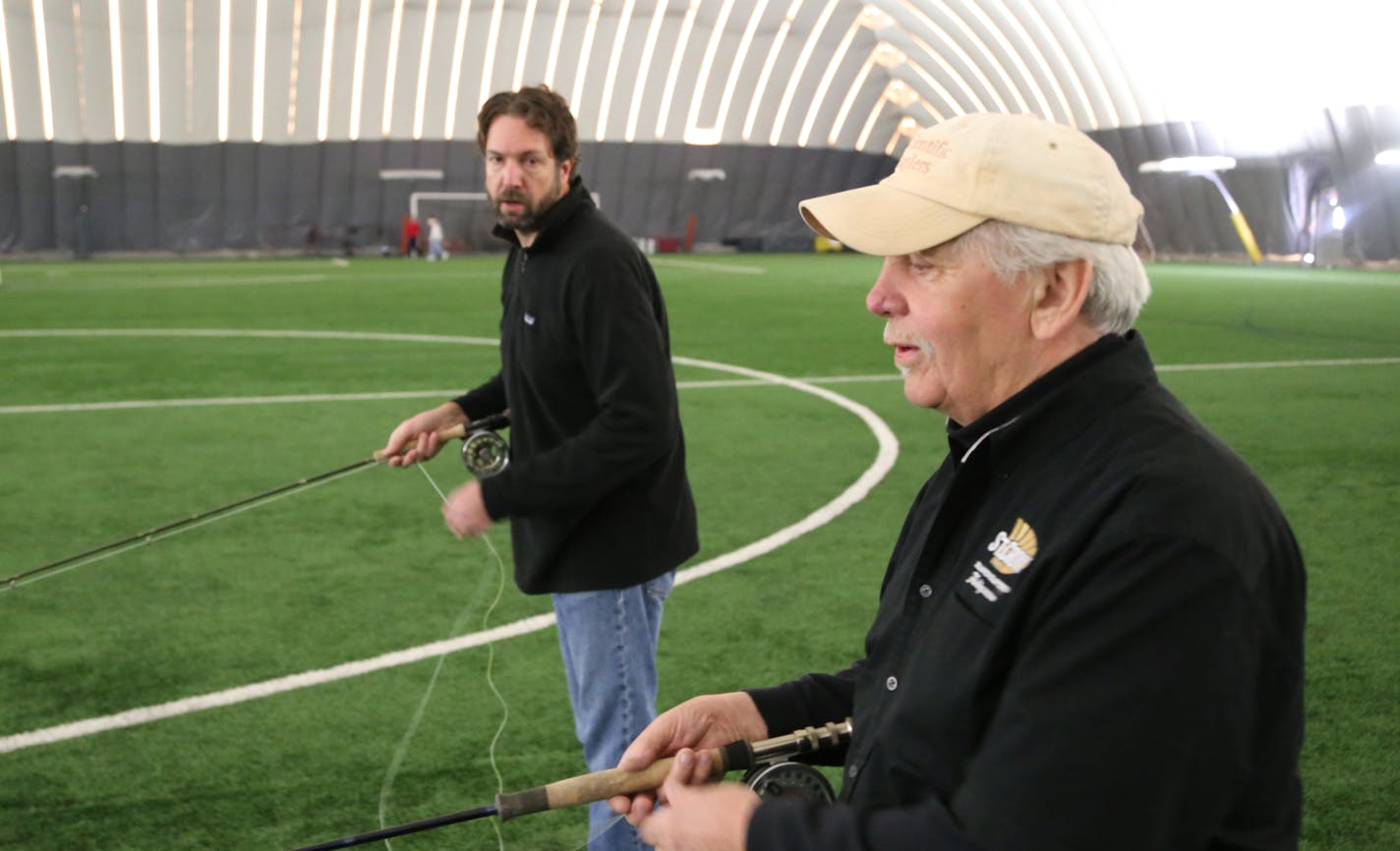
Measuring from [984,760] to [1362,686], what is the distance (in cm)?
488

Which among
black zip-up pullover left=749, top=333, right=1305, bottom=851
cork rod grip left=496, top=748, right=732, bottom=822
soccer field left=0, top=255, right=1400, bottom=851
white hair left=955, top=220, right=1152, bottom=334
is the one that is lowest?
soccer field left=0, top=255, right=1400, bottom=851

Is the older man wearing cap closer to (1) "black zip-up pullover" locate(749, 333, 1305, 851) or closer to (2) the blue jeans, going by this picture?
(1) "black zip-up pullover" locate(749, 333, 1305, 851)

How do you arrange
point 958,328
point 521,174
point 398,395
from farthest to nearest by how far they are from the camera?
1. point 398,395
2. point 521,174
3. point 958,328

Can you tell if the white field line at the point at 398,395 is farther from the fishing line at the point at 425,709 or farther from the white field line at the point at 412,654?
the fishing line at the point at 425,709

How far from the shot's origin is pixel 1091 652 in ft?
6.42

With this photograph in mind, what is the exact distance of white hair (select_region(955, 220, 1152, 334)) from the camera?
7.54ft

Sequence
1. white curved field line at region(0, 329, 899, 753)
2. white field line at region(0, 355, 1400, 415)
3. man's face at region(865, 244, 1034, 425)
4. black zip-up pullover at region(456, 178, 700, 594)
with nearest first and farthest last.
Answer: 1. man's face at region(865, 244, 1034, 425)
2. black zip-up pullover at region(456, 178, 700, 594)
3. white curved field line at region(0, 329, 899, 753)
4. white field line at region(0, 355, 1400, 415)

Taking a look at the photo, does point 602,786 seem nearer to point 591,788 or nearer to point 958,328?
point 591,788

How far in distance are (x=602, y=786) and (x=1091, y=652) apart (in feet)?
3.64

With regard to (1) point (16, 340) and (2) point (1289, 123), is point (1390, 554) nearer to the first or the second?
(1) point (16, 340)

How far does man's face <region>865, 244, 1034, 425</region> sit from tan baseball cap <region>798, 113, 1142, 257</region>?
62 mm

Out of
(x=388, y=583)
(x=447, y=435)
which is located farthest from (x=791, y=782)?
(x=388, y=583)

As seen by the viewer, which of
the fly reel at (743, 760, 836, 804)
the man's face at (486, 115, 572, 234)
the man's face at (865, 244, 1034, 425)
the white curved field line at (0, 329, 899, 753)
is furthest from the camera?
the white curved field line at (0, 329, 899, 753)

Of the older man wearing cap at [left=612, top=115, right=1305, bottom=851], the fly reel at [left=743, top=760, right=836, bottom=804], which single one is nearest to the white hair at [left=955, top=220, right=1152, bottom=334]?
the older man wearing cap at [left=612, top=115, right=1305, bottom=851]
